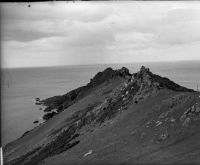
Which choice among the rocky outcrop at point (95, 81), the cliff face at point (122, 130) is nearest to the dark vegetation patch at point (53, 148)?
the cliff face at point (122, 130)

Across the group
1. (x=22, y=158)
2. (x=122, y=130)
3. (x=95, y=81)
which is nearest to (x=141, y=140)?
(x=122, y=130)

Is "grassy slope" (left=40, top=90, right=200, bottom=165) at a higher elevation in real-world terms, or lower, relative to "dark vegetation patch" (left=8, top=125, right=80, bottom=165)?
higher

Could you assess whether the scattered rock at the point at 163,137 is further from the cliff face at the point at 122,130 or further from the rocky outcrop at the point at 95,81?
the rocky outcrop at the point at 95,81

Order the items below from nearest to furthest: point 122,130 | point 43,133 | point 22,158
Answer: point 122,130 → point 22,158 → point 43,133

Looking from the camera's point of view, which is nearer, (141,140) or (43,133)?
(141,140)

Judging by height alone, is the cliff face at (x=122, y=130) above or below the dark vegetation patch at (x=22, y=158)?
above

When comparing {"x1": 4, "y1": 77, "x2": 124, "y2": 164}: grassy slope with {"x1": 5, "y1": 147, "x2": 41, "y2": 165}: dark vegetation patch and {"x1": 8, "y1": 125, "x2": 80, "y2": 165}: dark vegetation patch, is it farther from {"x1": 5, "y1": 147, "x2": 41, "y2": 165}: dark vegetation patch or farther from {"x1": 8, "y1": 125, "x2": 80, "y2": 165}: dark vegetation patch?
{"x1": 8, "y1": 125, "x2": 80, "y2": 165}: dark vegetation patch

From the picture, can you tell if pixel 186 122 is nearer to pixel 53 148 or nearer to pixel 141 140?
pixel 141 140

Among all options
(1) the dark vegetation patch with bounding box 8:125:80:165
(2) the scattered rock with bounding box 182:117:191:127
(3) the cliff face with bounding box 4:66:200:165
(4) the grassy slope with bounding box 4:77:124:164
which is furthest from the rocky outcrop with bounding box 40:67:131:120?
(2) the scattered rock with bounding box 182:117:191:127

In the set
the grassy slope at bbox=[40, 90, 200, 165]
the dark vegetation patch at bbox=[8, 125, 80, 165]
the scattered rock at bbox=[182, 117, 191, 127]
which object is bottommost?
the dark vegetation patch at bbox=[8, 125, 80, 165]
